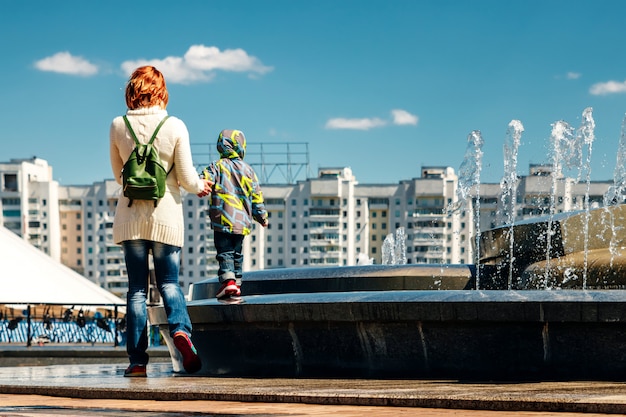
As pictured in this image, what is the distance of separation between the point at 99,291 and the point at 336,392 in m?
34.6

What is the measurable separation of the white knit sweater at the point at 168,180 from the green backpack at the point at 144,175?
8 centimetres

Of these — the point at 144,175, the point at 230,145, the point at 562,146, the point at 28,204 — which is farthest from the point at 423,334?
the point at 28,204

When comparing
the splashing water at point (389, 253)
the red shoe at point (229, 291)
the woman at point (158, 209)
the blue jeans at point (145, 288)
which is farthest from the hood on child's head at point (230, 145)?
the splashing water at point (389, 253)

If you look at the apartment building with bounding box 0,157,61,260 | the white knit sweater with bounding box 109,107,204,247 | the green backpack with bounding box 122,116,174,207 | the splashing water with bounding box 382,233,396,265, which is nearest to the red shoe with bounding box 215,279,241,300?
the white knit sweater with bounding box 109,107,204,247

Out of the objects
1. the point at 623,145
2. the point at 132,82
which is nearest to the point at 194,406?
the point at 132,82

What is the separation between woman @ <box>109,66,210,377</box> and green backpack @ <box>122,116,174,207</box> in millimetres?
92

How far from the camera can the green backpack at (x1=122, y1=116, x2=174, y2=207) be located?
548 centimetres

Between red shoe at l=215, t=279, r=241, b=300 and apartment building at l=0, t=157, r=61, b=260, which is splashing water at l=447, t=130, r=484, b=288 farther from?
apartment building at l=0, t=157, r=61, b=260

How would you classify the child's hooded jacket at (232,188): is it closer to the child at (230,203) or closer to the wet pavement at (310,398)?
the child at (230,203)

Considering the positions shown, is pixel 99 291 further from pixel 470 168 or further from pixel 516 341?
pixel 516 341

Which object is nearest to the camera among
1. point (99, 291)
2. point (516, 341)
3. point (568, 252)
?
point (516, 341)

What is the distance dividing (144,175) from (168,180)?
8.1 inches

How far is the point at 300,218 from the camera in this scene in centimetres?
16088

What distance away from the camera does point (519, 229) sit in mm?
7758
